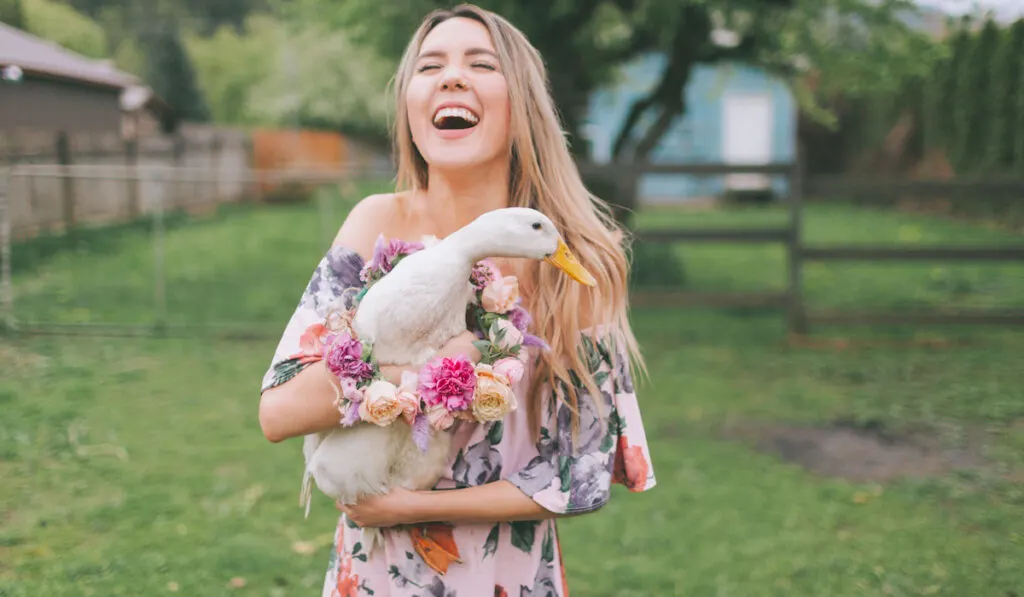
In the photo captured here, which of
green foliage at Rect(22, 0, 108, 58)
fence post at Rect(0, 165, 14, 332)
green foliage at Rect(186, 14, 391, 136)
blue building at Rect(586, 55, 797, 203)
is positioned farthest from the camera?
green foliage at Rect(186, 14, 391, 136)

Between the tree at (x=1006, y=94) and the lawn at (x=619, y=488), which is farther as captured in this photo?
the tree at (x=1006, y=94)

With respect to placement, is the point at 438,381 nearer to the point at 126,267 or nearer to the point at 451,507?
the point at 451,507

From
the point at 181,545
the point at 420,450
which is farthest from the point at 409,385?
the point at 181,545

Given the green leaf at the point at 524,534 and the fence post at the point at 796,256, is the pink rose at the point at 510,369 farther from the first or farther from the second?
the fence post at the point at 796,256

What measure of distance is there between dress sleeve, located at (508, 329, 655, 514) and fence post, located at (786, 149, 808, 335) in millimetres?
6441

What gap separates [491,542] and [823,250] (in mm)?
6718

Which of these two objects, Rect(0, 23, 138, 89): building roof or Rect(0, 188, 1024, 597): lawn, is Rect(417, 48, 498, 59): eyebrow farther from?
Rect(0, 188, 1024, 597): lawn

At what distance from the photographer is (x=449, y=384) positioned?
5.13 feet

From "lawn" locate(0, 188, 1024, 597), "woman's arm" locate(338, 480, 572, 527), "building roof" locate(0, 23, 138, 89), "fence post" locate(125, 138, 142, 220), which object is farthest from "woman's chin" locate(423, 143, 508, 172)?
"fence post" locate(125, 138, 142, 220)

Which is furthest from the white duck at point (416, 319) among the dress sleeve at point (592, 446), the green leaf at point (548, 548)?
the green leaf at point (548, 548)

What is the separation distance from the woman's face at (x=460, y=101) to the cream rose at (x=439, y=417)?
504 millimetres

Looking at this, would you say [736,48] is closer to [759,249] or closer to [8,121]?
[759,249]

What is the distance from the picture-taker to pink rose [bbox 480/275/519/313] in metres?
1.67

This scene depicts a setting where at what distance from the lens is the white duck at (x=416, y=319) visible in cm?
158
